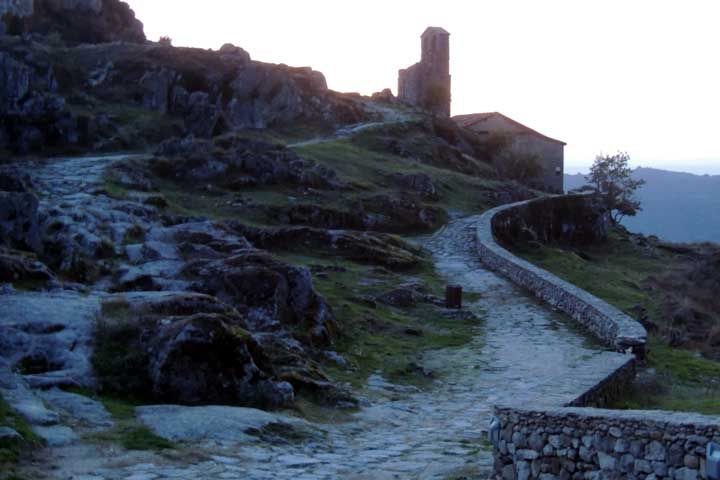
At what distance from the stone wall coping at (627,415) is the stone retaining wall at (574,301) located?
29.0 ft

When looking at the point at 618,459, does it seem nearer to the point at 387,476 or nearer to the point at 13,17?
the point at 387,476

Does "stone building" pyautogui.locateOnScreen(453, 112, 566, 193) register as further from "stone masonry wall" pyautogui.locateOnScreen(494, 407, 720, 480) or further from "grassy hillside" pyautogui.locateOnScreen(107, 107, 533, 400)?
"stone masonry wall" pyautogui.locateOnScreen(494, 407, 720, 480)

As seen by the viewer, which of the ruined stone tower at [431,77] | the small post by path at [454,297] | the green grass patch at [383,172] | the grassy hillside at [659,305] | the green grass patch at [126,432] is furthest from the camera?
the ruined stone tower at [431,77]

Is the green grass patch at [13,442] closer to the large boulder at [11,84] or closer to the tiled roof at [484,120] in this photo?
the large boulder at [11,84]

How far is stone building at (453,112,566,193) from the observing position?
71.8m

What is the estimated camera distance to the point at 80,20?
71312mm

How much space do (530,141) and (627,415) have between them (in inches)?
2638

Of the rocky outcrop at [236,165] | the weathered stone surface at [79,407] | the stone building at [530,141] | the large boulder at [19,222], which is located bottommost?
the weathered stone surface at [79,407]

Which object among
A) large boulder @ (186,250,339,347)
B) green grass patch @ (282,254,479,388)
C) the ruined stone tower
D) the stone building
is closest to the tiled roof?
the stone building

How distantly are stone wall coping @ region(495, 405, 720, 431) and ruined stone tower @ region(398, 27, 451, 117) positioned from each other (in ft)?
255

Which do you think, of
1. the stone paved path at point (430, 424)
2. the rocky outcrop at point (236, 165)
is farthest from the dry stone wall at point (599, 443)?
the rocky outcrop at point (236, 165)

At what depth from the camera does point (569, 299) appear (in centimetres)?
2195

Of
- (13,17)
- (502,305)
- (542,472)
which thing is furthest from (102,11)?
(542,472)

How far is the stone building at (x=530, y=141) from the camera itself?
235 ft
